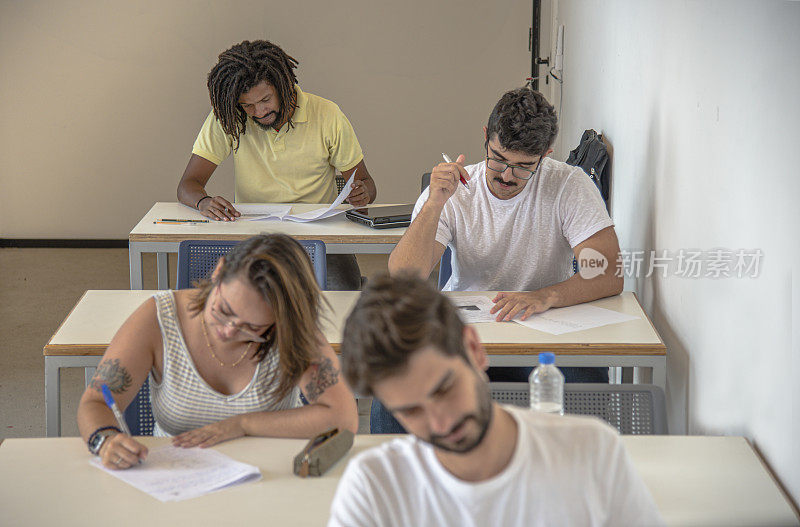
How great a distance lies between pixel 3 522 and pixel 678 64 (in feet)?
6.59

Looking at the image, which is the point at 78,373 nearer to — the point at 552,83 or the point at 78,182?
the point at 78,182

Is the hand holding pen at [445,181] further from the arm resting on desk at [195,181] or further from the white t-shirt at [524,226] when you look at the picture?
the arm resting on desk at [195,181]

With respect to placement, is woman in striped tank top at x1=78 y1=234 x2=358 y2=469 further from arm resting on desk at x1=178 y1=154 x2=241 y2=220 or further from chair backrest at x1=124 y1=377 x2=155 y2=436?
arm resting on desk at x1=178 y1=154 x2=241 y2=220

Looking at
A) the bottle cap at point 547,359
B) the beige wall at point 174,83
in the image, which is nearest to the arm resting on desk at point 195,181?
the bottle cap at point 547,359

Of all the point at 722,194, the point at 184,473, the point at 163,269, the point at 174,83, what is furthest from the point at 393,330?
the point at 174,83

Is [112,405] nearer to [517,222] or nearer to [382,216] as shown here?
[517,222]

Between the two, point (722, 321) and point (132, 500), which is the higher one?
point (722, 321)

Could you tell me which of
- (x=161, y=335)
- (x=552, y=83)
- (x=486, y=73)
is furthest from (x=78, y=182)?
(x=161, y=335)

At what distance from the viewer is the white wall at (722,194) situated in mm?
1571

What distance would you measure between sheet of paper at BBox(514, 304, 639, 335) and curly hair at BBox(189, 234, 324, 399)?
2.62ft

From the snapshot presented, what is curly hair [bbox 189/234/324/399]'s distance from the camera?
174 centimetres

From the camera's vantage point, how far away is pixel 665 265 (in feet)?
8.44

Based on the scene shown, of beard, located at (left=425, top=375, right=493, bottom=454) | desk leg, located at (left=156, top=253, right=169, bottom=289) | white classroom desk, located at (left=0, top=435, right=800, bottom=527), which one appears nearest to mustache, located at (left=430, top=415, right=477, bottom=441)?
beard, located at (left=425, top=375, right=493, bottom=454)

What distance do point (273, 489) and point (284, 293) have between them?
39cm
